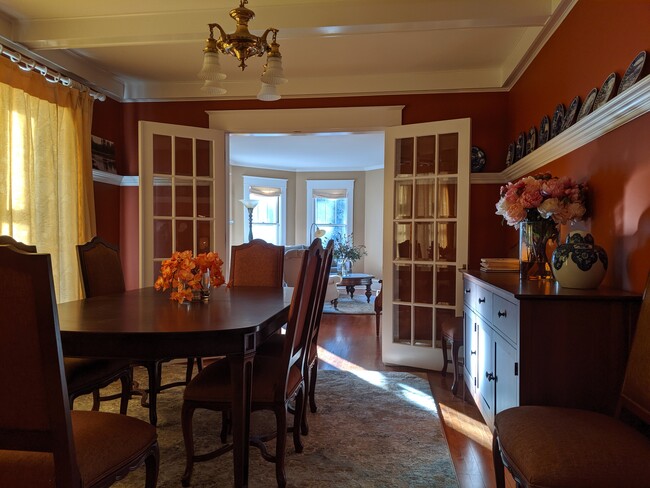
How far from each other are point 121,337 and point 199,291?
2.42 feet

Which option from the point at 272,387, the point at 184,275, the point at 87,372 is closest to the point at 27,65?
the point at 184,275

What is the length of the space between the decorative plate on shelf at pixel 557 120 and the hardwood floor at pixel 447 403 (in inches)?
71.3

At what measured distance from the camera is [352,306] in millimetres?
6996

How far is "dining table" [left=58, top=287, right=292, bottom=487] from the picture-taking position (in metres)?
1.54

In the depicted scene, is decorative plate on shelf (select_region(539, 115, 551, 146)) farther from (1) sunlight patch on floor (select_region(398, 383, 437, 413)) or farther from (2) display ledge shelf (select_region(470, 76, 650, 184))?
(1) sunlight patch on floor (select_region(398, 383, 437, 413))

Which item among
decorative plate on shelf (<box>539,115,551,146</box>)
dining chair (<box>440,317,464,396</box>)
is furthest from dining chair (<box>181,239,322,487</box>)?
decorative plate on shelf (<box>539,115,551,146</box>)

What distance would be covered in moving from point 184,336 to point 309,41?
2475 millimetres

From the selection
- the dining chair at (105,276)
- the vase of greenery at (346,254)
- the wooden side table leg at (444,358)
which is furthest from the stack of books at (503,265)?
the vase of greenery at (346,254)

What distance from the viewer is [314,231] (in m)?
9.31

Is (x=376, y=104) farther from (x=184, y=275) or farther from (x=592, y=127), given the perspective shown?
(x=184, y=275)

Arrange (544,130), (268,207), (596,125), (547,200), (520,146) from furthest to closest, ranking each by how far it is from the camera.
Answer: (268,207)
(520,146)
(544,130)
(547,200)
(596,125)

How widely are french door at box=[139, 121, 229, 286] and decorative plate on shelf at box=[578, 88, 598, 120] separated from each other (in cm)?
297

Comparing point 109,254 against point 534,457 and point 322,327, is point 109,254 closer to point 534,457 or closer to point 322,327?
point 534,457

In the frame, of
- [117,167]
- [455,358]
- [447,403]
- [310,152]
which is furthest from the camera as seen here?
[310,152]
